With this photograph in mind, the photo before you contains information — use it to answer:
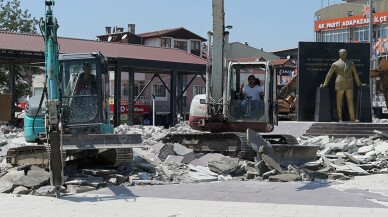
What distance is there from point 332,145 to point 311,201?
340 inches

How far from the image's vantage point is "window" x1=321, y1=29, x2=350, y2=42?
292ft

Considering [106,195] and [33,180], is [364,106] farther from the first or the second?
[33,180]

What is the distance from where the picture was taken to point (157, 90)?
75.6 metres

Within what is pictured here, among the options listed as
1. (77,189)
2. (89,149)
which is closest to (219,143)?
(89,149)

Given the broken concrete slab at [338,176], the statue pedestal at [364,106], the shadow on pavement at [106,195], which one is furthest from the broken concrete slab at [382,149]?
the shadow on pavement at [106,195]

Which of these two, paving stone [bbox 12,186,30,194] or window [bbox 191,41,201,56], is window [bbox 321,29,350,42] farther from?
paving stone [bbox 12,186,30,194]

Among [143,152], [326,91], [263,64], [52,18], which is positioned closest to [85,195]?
[52,18]

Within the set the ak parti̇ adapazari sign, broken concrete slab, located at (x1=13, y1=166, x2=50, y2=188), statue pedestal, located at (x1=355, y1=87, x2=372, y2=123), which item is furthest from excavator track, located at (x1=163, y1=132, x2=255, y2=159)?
the ak parti̇ adapazari sign

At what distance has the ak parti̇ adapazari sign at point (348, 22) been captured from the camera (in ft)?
269

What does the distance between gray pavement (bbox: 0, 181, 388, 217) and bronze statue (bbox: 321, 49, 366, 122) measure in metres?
12.4

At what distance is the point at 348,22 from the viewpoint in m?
87.8

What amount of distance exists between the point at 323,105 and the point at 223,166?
1191cm

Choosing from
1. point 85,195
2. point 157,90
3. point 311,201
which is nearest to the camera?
point 311,201

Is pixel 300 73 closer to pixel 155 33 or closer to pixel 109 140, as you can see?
pixel 109 140
